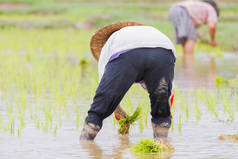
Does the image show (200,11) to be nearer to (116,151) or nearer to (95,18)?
(116,151)

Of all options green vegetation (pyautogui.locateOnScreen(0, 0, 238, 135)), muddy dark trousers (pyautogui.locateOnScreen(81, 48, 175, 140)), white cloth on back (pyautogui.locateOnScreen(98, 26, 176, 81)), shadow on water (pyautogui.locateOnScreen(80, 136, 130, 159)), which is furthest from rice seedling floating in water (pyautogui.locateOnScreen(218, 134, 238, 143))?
white cloth on back (pyautogui.locateOnScreen(98, 26, 176, 81))

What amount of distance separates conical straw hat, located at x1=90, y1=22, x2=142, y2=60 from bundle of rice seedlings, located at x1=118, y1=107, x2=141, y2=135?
0.54 metres

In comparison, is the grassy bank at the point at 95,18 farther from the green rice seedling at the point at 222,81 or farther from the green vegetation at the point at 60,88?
the green rice seedling at the point at 222,81

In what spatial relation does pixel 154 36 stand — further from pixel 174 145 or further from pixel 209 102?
pixel 209 102

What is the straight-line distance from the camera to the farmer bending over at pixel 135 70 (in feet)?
13.1

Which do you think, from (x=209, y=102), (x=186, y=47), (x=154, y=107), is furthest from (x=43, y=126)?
(x=186, y=47)

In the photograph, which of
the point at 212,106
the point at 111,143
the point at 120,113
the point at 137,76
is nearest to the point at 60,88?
the point at 212,106

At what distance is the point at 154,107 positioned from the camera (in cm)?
412

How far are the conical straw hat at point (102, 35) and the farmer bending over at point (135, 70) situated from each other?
24 cm

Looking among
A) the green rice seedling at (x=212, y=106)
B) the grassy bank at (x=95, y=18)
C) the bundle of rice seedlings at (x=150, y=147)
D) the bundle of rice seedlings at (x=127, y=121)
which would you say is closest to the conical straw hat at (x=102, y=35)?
the bundle of rice seedlings at (x=127, y=121)

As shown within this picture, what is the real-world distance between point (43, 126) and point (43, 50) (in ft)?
27.4

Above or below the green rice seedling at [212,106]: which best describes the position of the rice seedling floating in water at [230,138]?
below

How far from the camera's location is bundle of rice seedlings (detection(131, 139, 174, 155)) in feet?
12.8

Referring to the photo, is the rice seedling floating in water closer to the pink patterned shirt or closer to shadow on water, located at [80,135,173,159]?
shadow on water, located at [80,135,173,159]
